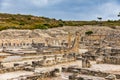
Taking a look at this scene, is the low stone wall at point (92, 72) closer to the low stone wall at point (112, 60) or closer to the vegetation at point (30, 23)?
the low stone wall at point (112, 60)

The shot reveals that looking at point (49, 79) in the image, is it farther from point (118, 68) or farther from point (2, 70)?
point (118, 68)

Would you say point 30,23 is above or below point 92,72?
above

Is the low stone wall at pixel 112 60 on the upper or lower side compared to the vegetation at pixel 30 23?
lower

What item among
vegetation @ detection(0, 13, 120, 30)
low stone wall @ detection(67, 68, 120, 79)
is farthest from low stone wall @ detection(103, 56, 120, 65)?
vegetation @ detection(0, 13, 120, 30)

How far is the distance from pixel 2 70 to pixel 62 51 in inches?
712

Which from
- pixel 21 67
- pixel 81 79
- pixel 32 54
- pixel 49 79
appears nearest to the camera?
pixel 81 79

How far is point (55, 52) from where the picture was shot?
35.1 m

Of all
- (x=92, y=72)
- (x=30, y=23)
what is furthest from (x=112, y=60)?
(x=30, y=23)

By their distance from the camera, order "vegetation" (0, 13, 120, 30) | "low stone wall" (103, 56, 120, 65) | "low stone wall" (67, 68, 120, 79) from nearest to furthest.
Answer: "low stone wall" (67, 68, 120, 79), "low stone wall" (103, 56, 120, 65), "vegetation" (0, 13, 120, 30)

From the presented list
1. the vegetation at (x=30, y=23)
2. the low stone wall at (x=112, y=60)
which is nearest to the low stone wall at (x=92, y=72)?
the low stone wall at (x=112, y=60)

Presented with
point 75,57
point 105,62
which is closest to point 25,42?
point 75,57

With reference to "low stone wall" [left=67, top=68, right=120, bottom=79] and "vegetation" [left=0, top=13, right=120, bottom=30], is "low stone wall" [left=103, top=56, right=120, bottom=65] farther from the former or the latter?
"vegetation" [left=0, top=13, right=120, bottom=30]

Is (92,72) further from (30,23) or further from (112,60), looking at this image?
(30,23)

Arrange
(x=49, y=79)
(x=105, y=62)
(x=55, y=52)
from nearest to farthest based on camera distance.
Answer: (x=49, y=79)
(x=105, y=62)
(x=55, y=52)
